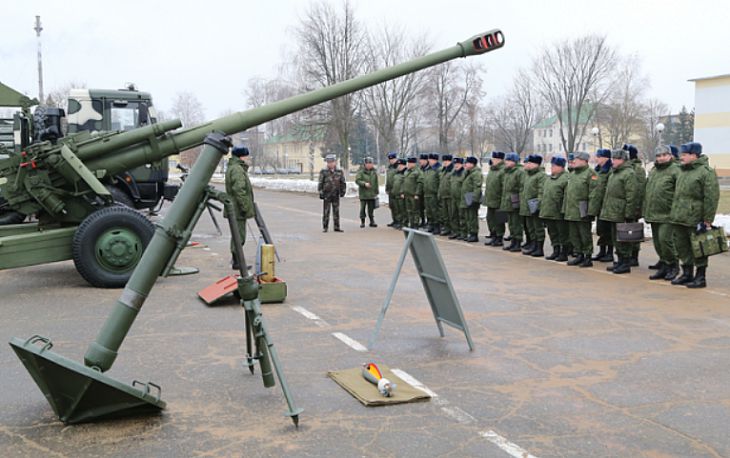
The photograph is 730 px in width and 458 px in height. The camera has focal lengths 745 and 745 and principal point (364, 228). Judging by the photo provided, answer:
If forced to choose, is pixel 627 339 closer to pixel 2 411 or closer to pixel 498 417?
pixel 498 417

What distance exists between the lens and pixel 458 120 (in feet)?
181

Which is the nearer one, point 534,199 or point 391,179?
point 534,199

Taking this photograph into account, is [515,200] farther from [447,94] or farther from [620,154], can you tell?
[447,94]

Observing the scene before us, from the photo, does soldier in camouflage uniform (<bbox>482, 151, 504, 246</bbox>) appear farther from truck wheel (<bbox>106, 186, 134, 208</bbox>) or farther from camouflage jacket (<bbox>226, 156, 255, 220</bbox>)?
truck wheel (<bbox>106, 186, 134, 208</bbox>)

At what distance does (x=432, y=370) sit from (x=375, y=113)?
38256 mm

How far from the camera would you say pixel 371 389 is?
516 centimetres

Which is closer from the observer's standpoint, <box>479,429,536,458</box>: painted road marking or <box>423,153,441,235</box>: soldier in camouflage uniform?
<box>479,429,536,458</box>: painted road marking

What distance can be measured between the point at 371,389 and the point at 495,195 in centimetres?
890

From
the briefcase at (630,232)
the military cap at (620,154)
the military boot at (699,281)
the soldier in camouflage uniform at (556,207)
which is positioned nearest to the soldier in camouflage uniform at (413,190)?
the soldier in camouflage uniform at (556,207)

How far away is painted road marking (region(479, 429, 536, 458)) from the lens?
162 inches

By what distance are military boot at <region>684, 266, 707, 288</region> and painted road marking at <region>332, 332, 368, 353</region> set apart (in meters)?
4.94

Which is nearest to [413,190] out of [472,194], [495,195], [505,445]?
[472,194]

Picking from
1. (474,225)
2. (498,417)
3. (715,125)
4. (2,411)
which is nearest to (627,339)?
(498,417)

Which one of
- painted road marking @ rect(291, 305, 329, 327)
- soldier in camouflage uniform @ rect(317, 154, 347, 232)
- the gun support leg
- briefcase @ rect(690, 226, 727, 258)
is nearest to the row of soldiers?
briefcase @ rect(690, 226, 727, 258)
